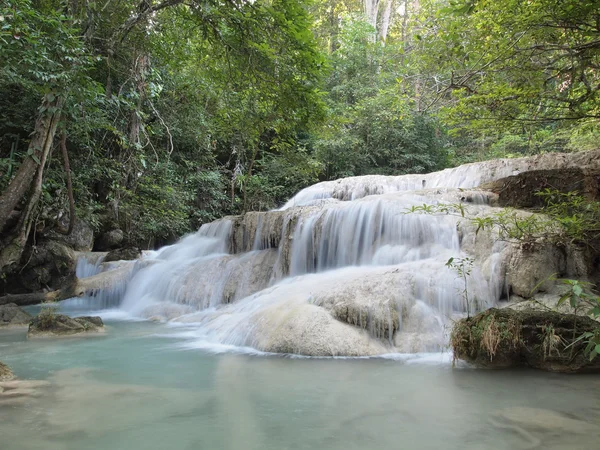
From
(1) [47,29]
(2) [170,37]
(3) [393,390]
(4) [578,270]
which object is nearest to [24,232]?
(1) [47,29]

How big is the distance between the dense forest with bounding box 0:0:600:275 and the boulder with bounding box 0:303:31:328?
992 millimetres

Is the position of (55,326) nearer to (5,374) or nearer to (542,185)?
(5,374)

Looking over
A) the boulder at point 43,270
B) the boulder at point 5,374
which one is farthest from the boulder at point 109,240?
the boulder at point 5,374

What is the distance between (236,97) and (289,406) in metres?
4.78

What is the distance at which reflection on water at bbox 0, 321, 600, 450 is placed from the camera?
114 inches

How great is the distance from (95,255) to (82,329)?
5.88 m

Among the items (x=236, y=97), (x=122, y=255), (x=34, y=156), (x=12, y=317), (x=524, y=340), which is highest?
(x=236, y=97)

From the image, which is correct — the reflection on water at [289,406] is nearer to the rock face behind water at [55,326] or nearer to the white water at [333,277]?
the white water at [333,277]

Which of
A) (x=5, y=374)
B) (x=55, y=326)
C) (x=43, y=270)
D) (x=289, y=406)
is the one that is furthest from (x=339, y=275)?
(x=43, y=270)

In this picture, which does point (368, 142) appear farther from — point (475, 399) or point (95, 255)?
point (475, 399)

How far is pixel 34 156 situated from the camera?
5832 millimetres

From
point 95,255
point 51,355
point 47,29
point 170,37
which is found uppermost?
point 170,37

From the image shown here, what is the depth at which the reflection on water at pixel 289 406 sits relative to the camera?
2895 mm

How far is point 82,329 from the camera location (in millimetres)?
6949
